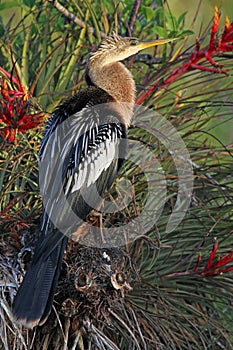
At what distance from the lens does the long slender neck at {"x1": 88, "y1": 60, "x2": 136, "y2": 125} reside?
153 inches

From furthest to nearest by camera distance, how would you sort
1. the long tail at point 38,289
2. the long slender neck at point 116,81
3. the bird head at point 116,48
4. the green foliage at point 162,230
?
the bird head at point 116,48 < the long slender neck at point 116,81 < the green foliage at point 162,230 < the long tail at point 38,289

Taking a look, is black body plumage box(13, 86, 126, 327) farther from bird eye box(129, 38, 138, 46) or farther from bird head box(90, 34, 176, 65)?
bird eye box(129, 38, 138, 46)

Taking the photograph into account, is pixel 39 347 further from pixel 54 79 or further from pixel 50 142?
pixel 54 79

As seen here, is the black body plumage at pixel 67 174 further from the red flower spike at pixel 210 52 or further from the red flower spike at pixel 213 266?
the red flower spike at pixel 213 266

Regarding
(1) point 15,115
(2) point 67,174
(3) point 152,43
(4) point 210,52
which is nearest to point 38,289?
(2) point 67,174

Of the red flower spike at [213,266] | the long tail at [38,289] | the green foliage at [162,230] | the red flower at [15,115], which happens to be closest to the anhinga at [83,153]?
the long tail at [38,289]

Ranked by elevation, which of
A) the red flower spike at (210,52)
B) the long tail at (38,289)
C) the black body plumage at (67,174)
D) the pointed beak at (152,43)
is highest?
the red flower spike at (210,52)

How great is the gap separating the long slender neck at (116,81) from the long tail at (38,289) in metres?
0.77

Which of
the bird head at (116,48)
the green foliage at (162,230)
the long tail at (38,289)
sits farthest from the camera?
the bird head at (116,48)

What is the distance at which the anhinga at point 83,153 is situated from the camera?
131 inches

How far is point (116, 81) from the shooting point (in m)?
3.96

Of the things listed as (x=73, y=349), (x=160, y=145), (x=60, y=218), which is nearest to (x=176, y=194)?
(x=160, y=145)

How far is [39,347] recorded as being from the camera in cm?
352

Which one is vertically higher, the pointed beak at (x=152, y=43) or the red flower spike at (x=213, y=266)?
the pointed beak at (x=152, y=43)
